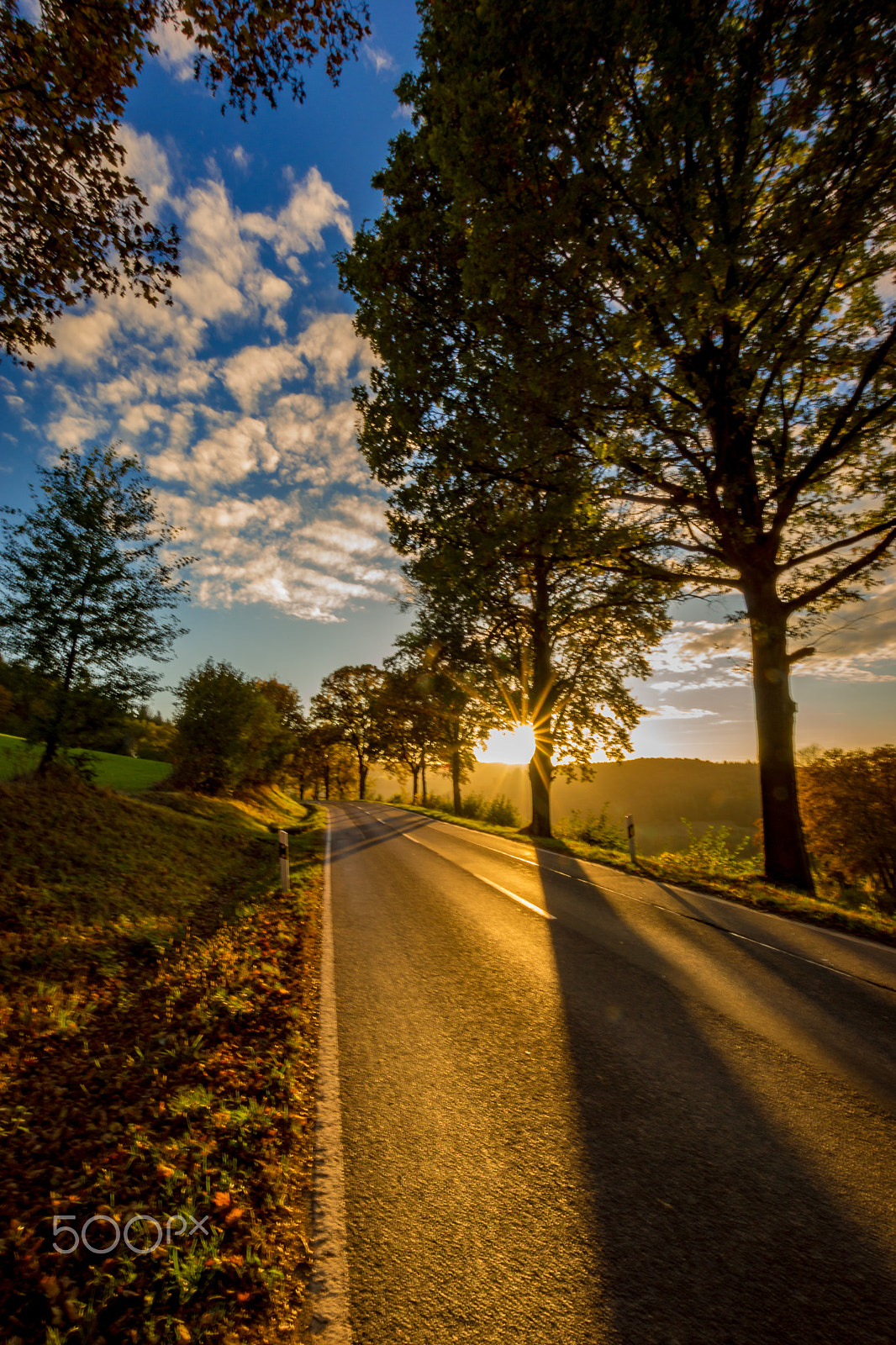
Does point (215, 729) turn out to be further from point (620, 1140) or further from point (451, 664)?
point (620, 1140)

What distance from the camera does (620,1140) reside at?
308 cm

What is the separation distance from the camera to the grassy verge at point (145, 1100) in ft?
7.47

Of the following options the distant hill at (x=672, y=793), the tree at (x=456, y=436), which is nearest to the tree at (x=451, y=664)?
the tree at (x=456, y=436)

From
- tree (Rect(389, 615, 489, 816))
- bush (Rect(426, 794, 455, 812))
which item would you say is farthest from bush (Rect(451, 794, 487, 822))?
tree (Rect(389, 615, 489, 816))

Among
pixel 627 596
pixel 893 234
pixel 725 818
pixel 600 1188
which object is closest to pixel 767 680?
pixel 627 596

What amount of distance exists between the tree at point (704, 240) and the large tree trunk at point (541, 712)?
26.4ft

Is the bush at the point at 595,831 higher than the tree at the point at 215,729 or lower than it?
lower

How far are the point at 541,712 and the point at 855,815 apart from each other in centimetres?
2569

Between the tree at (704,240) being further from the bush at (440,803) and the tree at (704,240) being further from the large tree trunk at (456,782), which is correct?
the bush at (440,803)

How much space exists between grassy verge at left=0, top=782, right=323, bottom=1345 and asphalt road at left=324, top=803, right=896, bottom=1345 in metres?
0.47

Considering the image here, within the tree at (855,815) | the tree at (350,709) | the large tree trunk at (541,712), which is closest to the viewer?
the large tree trunk at (541,712)

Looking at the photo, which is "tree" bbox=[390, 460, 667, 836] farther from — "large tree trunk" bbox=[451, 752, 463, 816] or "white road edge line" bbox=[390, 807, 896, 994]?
"large tree trunk" bbox=[451, 752, 463, 816]

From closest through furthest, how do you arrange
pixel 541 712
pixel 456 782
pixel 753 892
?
1. pixel 753 892
2. pixel 541 712
3. pixel 456 782

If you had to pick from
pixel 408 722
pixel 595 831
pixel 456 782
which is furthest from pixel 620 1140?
pixel 408 722
